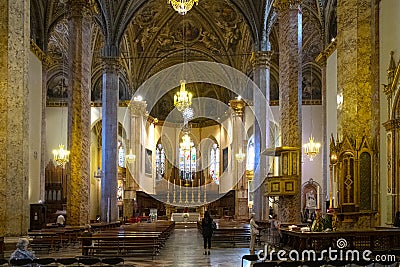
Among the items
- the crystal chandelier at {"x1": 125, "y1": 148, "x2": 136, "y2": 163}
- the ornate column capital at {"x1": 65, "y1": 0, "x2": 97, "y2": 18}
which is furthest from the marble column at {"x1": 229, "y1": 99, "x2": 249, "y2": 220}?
the ornate column capital at {"x1": 65, "y1": 0, "x2": 97, "y2": 18}

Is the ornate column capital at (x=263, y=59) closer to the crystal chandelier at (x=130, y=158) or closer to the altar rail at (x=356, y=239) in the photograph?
the crystal chandelier at (x=130, y=158)

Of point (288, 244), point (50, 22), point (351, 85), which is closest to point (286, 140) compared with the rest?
point (288, 244)

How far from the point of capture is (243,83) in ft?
128

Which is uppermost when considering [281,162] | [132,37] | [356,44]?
[132,37]

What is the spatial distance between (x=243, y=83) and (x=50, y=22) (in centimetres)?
1548

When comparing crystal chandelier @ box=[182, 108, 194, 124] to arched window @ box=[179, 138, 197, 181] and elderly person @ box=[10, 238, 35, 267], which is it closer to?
arched window @ box=[179, 138, 197, 181]

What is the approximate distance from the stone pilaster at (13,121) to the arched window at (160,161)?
3344cm

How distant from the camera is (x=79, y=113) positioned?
19.2m

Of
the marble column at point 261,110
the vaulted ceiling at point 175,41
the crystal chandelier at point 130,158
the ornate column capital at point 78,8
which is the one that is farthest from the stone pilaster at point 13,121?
Answer: the crystal chandelier at point 130,158

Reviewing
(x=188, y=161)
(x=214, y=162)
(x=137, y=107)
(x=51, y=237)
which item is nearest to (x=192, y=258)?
(x=51, y=237)

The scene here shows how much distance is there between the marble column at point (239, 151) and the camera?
38.4 m

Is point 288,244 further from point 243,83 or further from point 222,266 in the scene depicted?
point 243,83

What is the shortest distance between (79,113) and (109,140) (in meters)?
8.64

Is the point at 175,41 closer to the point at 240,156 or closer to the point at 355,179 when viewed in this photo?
the point at 240,156
